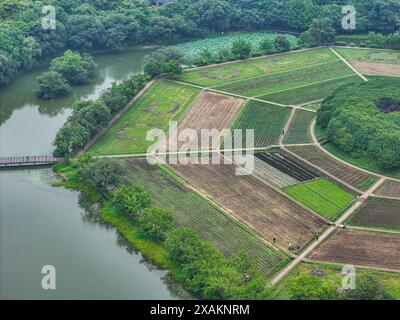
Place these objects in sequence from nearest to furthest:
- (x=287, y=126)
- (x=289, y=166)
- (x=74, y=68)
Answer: (x=289, y=166) → (x=287, y=126) → (x=74, y=68)

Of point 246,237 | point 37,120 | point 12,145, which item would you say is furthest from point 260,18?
point 246,237

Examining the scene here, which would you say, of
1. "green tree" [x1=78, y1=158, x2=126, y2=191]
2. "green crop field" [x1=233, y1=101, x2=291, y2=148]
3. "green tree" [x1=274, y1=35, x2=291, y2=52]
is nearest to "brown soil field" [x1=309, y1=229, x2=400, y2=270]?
"green crop field" [x1=233, y1=101, x2=291, y2=148]

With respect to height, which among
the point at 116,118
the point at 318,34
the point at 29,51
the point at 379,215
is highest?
the point at 29,51

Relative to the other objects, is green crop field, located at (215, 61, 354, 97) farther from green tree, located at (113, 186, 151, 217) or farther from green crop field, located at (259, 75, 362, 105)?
green tree, located at (113, 186, 151, 217)

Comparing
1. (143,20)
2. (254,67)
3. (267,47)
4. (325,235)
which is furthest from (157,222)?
(143,20)

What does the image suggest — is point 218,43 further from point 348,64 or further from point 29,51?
point 29,51
